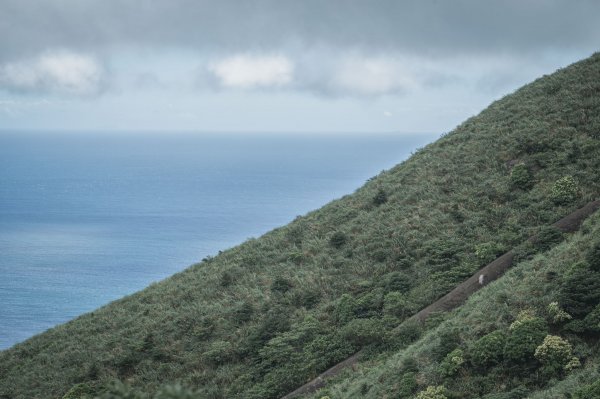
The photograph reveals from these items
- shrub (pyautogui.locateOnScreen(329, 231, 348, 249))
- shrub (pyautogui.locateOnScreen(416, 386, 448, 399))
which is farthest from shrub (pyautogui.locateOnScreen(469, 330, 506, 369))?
Answer: shrub (pyautogui.locateOnScreen(329, 231, 348, 249))

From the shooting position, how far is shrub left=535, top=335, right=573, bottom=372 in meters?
15.9

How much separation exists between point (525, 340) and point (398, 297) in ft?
32.8

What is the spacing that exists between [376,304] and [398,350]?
14.3ft

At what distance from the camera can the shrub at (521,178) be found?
3312 cm

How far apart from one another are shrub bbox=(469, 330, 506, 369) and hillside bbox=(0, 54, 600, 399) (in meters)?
0.05

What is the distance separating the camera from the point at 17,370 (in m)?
32.5

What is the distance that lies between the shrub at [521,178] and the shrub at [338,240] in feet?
34.8

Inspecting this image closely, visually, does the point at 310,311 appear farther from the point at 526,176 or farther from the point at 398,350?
the point at 526,176

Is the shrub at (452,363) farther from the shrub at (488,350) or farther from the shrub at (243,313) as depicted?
the shrub at (243,313)

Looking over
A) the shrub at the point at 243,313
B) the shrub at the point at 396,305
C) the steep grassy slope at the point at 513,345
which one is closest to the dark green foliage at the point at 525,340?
the steep grassy slope at the point at 513,345

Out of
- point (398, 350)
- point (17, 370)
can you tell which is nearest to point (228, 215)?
point (17, 370)

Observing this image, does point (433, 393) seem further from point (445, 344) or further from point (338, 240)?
point (338, 240)

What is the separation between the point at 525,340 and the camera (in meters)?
16.9

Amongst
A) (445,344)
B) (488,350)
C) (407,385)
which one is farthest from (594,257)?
(407,385)
